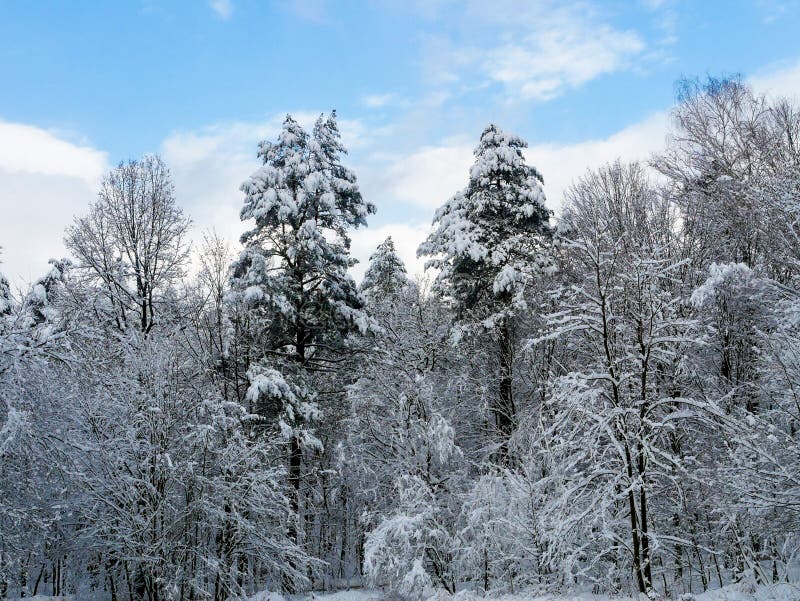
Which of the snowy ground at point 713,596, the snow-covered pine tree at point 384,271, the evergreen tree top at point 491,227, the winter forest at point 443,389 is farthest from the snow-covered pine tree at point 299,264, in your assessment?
the snow-covered pine tree at point 384,271

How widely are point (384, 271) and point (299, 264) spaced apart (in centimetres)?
1682

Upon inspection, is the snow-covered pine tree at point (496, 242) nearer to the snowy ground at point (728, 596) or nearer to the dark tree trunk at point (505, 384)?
the dark tree trunk at point (505, 384)

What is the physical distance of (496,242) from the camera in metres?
20.4

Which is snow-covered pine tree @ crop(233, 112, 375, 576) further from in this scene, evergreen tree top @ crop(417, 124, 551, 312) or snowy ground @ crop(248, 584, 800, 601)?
snowy ground @ crop(248, 584, 800, 601)

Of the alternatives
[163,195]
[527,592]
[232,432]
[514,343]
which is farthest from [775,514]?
[163,195]

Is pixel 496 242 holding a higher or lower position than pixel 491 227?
lower

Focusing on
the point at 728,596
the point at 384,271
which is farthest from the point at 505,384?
the point at 384,271

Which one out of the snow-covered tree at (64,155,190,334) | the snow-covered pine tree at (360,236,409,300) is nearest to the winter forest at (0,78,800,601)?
the snow-covered tree at (64,155,190,334)

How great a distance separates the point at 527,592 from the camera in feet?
39.6

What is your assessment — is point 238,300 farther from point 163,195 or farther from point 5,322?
point 5,322

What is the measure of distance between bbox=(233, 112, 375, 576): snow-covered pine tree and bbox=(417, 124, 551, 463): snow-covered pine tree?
369 cm

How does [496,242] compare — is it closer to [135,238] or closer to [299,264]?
[299,264]

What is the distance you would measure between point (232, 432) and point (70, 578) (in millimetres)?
5064

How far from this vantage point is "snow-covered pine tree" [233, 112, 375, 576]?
58.2 feet
